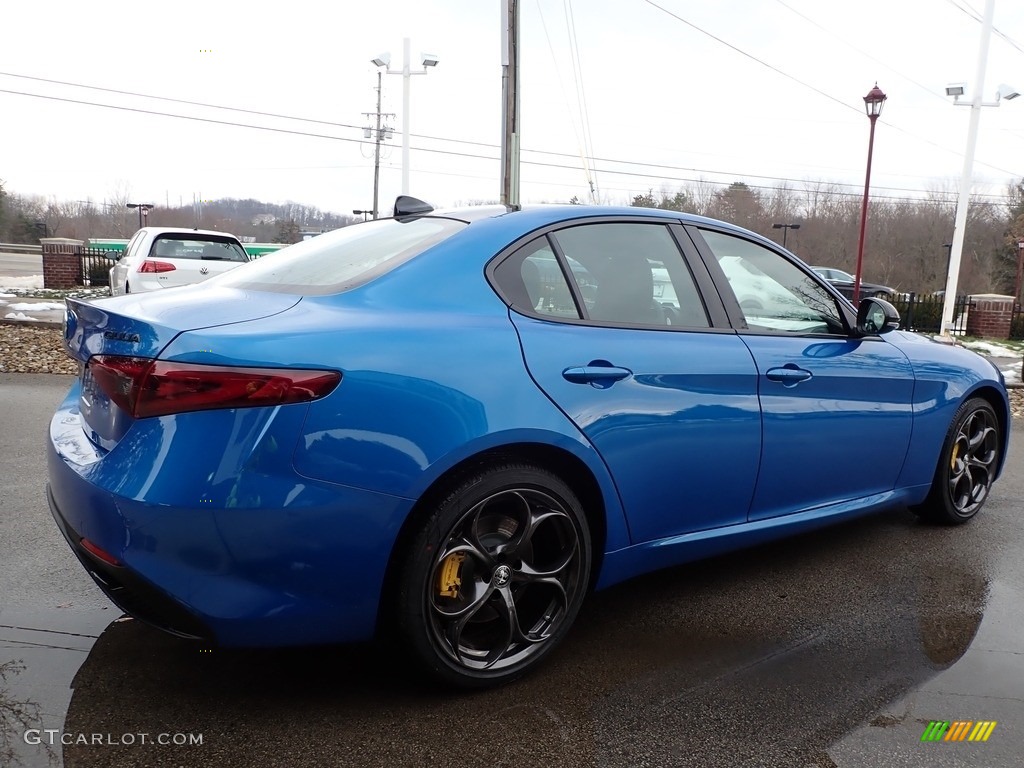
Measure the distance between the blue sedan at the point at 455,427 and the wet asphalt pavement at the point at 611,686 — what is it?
0.77ft

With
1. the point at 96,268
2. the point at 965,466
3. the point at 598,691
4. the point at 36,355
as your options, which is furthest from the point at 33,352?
the point at 96,268

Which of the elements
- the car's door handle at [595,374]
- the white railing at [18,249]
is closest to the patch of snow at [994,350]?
the car's door handle at [595,374]

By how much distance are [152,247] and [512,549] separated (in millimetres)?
10812

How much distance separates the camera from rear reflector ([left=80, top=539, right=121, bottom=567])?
1940 mm

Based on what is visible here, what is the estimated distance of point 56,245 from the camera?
20.0m

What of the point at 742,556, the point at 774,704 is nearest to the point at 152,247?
the point at 742,556

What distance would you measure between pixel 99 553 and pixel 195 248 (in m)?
10.8

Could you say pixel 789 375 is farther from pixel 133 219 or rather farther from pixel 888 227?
pixel 133 219

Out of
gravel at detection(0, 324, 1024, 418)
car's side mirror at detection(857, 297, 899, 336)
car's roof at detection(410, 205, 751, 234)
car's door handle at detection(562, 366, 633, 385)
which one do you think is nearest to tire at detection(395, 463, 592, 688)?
car's door handle at detection(562, 366, 633, 385)

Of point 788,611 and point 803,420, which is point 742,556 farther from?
point 803,420

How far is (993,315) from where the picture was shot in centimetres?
1778

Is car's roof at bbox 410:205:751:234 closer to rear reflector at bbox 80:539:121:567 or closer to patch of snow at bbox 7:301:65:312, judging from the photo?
rear reflector at bbox 80:539:121:567

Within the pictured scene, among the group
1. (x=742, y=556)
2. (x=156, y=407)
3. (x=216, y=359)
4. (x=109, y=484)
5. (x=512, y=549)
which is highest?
(x=216, y=359)

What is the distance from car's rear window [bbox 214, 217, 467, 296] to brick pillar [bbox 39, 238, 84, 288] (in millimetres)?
20227
